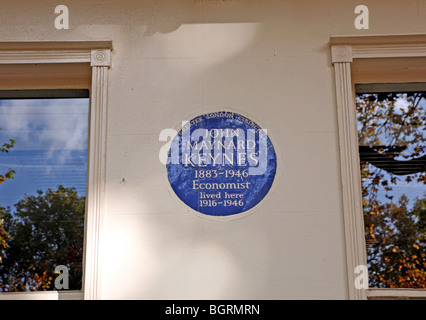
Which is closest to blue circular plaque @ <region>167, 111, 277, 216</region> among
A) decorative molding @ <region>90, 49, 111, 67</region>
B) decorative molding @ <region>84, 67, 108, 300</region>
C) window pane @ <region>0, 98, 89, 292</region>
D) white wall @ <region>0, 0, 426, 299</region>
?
white wall @ <region>0, 0, 426, 299</region>

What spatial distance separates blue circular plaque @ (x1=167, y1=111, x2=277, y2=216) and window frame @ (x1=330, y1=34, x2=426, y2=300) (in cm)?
69

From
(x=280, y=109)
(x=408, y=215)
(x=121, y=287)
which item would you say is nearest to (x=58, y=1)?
(x=280, y=109)

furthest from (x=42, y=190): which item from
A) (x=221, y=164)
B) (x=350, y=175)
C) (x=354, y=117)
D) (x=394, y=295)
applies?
(x=394, y=295)

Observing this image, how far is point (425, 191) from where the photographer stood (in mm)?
5977

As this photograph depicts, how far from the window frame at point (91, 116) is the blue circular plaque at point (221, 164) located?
0.67 m

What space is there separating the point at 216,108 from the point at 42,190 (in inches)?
75.3

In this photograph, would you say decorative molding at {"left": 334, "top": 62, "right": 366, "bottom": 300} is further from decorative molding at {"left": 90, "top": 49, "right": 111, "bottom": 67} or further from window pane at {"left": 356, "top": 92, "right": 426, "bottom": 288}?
decorative molding at {"left": 90, "top": 49, "right": 111, "bottom": 67}

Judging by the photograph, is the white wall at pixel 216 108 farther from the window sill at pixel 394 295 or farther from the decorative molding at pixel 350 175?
the window sill at pixel 394 295

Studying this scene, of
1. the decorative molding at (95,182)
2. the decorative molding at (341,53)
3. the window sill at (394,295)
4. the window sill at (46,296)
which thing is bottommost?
the window sill at (394,295)

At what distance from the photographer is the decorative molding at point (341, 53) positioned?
229 inches

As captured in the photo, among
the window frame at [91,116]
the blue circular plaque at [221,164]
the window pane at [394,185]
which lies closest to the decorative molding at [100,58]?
the window frame at [91,116]

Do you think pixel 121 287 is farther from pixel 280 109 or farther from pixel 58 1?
pixel 58 1

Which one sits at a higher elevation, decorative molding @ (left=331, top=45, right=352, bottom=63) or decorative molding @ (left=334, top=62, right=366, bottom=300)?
decorative molding @ (left=331, top=45, right=352, bottom=63)

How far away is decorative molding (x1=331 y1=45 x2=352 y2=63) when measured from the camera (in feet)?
19.1
